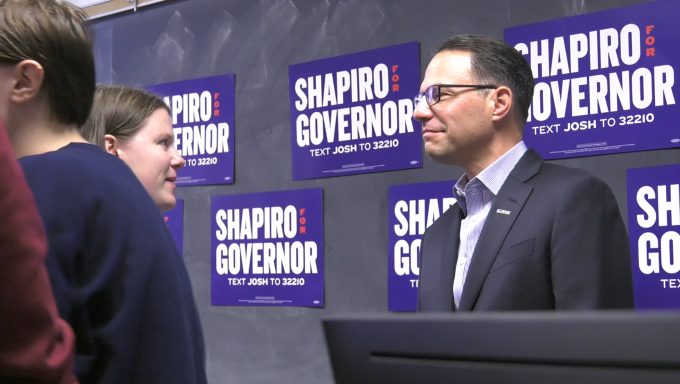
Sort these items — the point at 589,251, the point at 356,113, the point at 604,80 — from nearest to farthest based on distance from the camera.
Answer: the point at 589,251
the point at 604,80
the point at 356,113

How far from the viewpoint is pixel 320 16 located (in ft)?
10.6

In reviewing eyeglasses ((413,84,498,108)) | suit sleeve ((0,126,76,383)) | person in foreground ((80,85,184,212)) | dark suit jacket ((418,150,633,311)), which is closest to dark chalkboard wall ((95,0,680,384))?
eyeglasses ((413,84,498,108))

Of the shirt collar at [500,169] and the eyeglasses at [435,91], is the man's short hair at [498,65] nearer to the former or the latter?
the eyeglasses at [435,91]

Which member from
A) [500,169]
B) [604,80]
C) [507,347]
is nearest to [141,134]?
[500,169]

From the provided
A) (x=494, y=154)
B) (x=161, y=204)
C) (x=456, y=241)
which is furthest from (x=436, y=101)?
(x=161, y=204)

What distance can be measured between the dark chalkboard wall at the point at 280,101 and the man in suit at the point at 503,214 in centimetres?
71

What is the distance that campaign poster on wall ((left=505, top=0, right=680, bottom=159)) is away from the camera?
235 centimetres

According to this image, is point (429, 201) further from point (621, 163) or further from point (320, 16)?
point (320, 16)

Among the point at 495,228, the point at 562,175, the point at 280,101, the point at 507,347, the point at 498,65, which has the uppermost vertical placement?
the point at 280,101

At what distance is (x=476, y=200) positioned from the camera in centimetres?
197

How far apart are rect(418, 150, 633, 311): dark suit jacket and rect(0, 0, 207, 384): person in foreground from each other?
0.90 m

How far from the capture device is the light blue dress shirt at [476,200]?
73.8 inches

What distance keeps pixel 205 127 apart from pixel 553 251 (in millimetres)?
2272

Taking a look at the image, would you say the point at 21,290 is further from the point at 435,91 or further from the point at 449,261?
the point at 435,91
